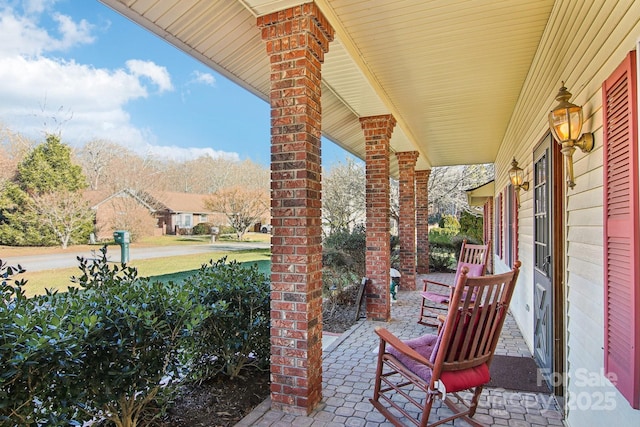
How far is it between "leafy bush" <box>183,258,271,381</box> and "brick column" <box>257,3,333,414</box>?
0.43 metres

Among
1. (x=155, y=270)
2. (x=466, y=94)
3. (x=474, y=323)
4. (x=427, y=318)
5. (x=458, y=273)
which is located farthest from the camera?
(x=155, y=270)

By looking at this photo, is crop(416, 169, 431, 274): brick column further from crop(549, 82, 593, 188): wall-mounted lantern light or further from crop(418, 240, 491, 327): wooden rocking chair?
crop(549, 82, 593, 188): wall-mounted lantern light

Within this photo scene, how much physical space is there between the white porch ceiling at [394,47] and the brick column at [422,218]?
466 centimetres

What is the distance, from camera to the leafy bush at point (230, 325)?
9.32ft

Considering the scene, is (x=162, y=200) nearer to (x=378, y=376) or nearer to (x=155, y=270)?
(x=155, y=270)

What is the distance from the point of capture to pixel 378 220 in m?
5.15

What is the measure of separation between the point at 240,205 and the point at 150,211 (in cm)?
519

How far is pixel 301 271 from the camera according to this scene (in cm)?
259

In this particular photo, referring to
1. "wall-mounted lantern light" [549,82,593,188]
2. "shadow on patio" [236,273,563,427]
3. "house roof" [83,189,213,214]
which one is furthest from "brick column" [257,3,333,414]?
"house roof" [83,189,213,214]

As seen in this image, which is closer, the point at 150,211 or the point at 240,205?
the point at 150,211

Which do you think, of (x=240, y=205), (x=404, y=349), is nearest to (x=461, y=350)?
(x=404, y=349)

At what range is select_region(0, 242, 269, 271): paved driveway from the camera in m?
12.2

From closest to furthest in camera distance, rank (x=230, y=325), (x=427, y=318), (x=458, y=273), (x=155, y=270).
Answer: (x=230, y=325), (x=458, y=273), (x=427, y=318), (x=155, y=270)

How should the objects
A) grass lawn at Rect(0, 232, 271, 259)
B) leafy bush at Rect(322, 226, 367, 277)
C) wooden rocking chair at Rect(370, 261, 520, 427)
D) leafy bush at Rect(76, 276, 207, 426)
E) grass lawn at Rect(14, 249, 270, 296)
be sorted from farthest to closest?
grass lawn at Rect(0, 232, 271, 259) → grass lawn at Rect(14, 249, 270, 296) → leafy bush at Rect(322, 226, 367, 277) → wooden rocking chair at Rect(370, 261, 520, 427) → leafy bush at Rect(76, 276, 207, 426)
